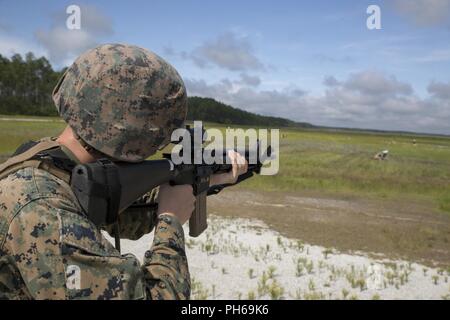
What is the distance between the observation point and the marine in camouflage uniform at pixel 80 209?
1398 millimetres

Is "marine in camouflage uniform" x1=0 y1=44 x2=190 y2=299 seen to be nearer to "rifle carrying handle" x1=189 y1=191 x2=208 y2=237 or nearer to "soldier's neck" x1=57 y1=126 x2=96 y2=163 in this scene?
"soldier's neck" x1=57 y1=126 x2=96 y2=163

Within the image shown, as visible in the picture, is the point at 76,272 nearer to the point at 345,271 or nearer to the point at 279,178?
the point at 345,271

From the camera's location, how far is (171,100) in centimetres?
197

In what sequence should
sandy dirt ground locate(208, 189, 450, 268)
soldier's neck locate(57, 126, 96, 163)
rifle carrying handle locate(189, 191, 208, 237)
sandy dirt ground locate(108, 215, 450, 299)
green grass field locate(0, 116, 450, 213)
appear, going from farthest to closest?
green grass field locate(0, 116, 450, 213) → sandy dirt ground locate(208, 189, 450, 268) → sandy dirt ground locate(108, 215, 450, 299) → rifle carrying handle locate(189, 191, 208, 237) → soldier's neck locate(57, 126, 96, 163)

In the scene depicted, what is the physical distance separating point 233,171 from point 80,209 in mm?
2208

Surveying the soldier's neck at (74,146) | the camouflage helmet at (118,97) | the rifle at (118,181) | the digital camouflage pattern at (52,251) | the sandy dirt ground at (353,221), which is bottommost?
the sandy dirt ground at (353,221)

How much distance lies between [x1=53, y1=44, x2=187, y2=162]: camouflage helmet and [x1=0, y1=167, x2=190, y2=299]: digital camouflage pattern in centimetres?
39

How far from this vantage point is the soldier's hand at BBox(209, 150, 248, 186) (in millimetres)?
3345

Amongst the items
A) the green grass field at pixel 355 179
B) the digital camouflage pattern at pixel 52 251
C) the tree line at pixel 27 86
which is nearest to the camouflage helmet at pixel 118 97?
the digital camouflage pattern at pixel 52 251

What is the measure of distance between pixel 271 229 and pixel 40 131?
115 feet

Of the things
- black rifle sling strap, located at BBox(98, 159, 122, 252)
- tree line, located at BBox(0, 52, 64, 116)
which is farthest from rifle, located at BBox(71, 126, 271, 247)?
tree line, located at BBox(0, 52, 64, 116)

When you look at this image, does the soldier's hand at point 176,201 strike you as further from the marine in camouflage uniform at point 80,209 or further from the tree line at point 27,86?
the tree line at point 27,86

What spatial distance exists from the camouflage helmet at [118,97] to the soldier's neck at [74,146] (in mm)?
38

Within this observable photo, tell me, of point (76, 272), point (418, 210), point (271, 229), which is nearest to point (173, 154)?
point (76, 272)
